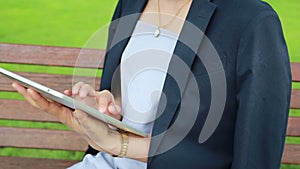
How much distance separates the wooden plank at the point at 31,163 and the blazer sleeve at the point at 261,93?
3.05 ft

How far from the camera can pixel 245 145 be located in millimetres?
1201

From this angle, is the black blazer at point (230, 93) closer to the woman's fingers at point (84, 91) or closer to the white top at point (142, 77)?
the white top at point (142, 77)

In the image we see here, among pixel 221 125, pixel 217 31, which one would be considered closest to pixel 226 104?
pixel 221 125

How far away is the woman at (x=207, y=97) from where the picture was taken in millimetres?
1172

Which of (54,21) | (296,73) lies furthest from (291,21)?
(54,21)

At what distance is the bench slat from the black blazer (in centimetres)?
80

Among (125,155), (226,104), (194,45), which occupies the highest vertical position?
(194,45)

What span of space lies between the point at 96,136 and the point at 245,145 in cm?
31

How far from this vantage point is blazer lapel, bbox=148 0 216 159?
4.09 feet

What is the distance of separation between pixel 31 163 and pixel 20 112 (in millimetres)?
191

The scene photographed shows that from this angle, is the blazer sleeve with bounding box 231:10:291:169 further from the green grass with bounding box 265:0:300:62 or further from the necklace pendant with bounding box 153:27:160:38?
the green grass with bounding box 265:0:300:62

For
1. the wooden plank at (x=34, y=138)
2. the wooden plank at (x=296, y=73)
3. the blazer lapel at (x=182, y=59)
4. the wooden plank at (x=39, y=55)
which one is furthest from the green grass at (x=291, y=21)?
the blazer lapel at (x=182, y=59)

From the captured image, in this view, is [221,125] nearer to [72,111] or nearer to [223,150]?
[223,150]

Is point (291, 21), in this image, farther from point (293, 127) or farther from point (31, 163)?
point (31, 163)
